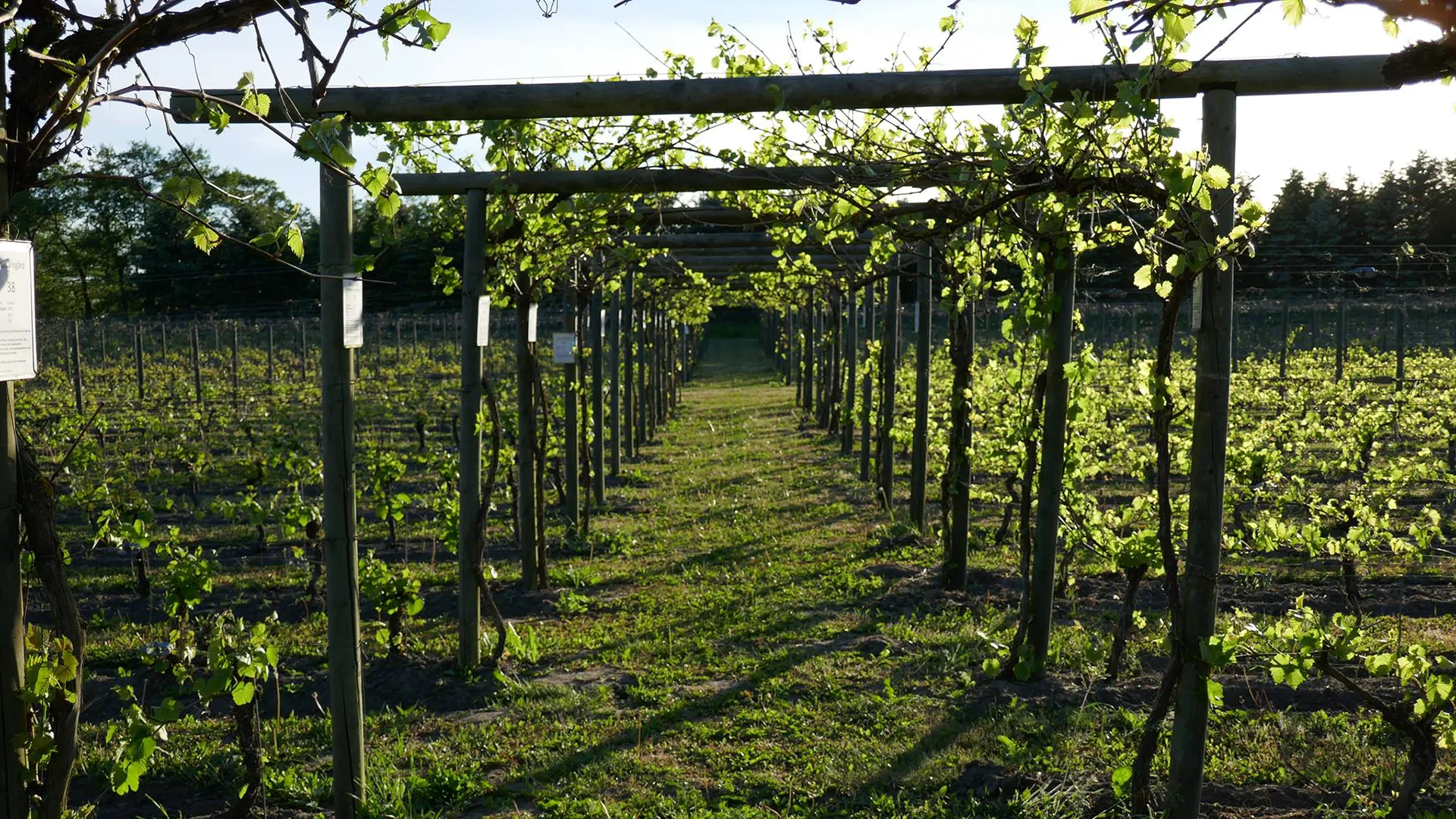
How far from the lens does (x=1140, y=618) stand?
4695mm

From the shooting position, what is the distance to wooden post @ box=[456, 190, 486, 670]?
550 centimetres

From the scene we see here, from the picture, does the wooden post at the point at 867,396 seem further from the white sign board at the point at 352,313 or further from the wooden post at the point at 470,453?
the white sign board at the point at 352,313

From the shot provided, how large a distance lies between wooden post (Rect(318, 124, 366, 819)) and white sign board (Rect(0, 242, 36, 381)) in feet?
4.12

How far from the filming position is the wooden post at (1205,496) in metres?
3.21

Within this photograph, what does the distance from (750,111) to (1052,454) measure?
2136 millimetres

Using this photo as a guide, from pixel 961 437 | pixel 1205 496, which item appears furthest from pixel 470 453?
pixel 1205 496

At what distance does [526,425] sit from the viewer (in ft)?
23.1

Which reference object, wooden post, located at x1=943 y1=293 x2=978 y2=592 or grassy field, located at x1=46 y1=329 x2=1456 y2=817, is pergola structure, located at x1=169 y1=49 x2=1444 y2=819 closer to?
grassy field, located at x1=46 y1=329 x2=1456 y2=817

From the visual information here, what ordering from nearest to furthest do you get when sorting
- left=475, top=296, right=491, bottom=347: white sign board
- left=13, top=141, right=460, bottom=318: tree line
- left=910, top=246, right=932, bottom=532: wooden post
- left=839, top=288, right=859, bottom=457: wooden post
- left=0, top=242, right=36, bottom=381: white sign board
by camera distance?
left=0, top=242, right=36, bottom=381: white sign board
left=475, top=296, right=491, bottom=347: white sign board
left=910, top=246, right=932, bottom=532: wooden post
left=839, top=288, right=859, bottom=457: wooden post
left=13, top=141, right=460, bottom=318: tree line

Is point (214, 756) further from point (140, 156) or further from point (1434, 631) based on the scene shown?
point (140, 156)

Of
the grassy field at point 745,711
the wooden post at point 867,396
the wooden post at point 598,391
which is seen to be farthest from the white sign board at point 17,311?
the wooden post at point 867,396

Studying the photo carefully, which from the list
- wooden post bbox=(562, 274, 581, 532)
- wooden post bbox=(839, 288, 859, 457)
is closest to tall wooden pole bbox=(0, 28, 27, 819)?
wooden post bbox=(562, 274, 581, 532)

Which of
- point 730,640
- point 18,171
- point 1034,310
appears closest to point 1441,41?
point 18,171

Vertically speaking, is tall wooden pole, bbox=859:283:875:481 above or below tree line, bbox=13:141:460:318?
below
